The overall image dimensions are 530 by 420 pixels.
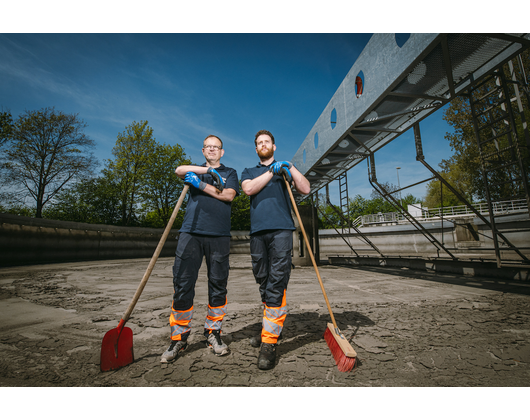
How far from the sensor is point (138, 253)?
53.8ft

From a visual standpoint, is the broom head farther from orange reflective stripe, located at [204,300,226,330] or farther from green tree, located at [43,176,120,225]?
green tree, located at [43,176,120,225]

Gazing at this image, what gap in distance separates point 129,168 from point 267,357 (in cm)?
2416

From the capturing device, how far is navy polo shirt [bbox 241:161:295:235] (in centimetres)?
233

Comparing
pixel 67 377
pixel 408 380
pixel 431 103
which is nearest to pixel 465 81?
pixel 431 103

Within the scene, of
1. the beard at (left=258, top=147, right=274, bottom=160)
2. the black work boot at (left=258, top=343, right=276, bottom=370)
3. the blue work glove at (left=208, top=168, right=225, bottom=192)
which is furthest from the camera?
the beard at (left=258, top=147, right=274, bottom=160)

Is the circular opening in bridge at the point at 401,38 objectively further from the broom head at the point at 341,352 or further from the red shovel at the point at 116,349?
the red shovel at the point at 116,349

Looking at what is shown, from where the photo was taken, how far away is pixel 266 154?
8.70 ft

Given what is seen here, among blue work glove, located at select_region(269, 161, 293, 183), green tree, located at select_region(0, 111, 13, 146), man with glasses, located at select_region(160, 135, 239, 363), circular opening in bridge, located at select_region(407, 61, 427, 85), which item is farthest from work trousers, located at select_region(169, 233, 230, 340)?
green tree, located at select_region(0, 111, 13, 146)

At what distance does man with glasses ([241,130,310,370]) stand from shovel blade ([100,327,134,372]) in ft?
3.47

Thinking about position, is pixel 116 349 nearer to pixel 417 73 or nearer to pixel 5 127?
pixel 417 73

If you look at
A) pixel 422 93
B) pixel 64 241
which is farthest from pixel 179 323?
pixel 64 241

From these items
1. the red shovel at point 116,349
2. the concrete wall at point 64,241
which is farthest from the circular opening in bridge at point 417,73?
the concrete wall at point 64,241

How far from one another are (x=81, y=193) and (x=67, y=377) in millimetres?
23219
